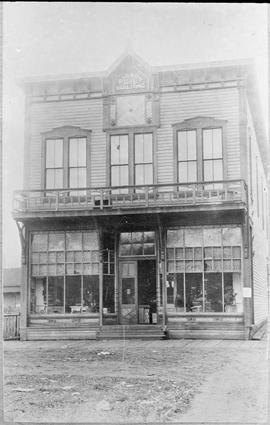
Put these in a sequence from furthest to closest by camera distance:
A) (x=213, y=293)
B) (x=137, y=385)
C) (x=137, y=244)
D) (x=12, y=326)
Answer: (x=12, y=326) → (x=137, y=244) → (x=213, y=293) → (x=137, y=385)

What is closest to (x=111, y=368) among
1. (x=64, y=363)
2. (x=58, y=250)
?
(x=64, y=363)

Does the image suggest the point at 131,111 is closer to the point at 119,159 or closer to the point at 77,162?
the point at 119,159

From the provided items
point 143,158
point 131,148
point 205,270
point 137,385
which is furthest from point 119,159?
point 137,385

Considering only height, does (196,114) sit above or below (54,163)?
above

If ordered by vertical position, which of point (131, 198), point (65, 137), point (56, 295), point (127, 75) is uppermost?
point (127, 75)

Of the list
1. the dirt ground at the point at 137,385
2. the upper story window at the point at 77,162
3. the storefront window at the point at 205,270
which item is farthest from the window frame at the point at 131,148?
the dirt ground at the point at 137,385

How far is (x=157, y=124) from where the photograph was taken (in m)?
21.3

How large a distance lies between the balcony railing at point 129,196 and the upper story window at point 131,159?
419 mm

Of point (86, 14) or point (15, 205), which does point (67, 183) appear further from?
point (86, 14)

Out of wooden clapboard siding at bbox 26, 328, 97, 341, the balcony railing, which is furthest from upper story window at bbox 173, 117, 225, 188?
wooden clapboard siding at bbox 26, 328, 97, 341

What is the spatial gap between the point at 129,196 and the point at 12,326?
618cm

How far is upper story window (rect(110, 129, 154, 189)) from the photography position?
2136 centimetres

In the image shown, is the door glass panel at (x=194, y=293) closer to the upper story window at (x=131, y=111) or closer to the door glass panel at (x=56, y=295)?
the door glass panel at (x=56, y=295)

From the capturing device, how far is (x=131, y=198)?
2062cm
